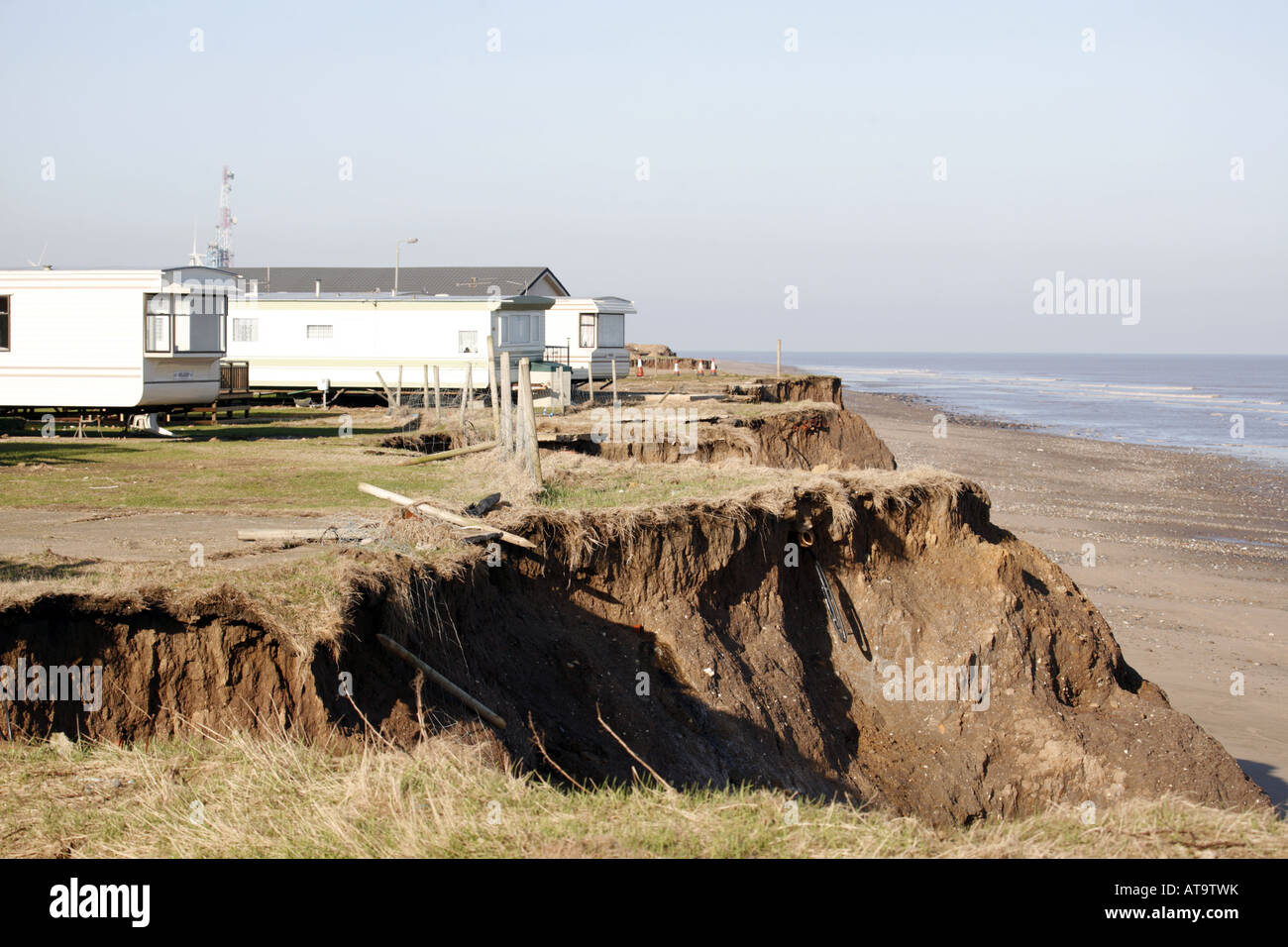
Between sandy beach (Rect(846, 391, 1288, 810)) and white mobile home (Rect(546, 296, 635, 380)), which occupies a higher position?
white mobile home (Rect(546, 296, 635, 380))

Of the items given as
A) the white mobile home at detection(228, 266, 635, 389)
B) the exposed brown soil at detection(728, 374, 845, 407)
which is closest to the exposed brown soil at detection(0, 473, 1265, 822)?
the exposed brown soil at detection(728, 374, 845, 407)

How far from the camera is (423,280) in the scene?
171 feet

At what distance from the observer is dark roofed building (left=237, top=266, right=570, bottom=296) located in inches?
1934

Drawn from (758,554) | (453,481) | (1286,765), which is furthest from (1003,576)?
(453,481)

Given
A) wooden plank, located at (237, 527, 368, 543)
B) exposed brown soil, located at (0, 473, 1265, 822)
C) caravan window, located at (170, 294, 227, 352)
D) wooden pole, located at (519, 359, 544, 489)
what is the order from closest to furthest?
exposed brown soil, located at (0, 473, 1265, 822)
wooden plank, located at (237, 527, 368, 543)
wooden pole, located at (519, 359, 544, 489)
caravan window, located at (170, 294, 227, 352)

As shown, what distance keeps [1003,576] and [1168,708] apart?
2527 millimetres

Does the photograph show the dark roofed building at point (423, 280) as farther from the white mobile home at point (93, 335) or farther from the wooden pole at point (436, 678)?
the wooden pole at point (436, 678)

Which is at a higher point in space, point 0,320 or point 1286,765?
point 0,320

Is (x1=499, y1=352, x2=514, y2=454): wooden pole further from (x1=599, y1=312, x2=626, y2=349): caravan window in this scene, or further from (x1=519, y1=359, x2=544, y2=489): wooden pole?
(x1=599, y1=312, x2=626, y2=349): caravan window

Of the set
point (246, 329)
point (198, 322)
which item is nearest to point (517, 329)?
point (246, 329)

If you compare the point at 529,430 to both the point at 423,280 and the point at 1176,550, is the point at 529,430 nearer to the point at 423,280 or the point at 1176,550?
the point at 1176,550

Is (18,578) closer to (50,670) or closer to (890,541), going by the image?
(50,670)

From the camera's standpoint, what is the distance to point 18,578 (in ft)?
26.8

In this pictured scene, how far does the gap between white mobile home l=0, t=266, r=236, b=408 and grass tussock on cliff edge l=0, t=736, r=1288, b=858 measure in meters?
16.9
